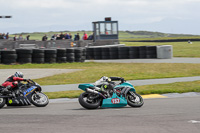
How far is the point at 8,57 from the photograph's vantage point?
25.1 m

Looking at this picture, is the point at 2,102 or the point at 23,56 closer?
the point at 2,102

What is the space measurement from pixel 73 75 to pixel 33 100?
27.3ft

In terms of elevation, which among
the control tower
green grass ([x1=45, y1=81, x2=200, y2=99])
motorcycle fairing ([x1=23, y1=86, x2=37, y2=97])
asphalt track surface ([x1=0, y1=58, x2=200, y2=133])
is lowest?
green grass ([x1=45, y1=81, x2=200, y2=99])

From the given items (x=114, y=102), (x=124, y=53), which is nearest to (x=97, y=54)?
(x=124, y=53)

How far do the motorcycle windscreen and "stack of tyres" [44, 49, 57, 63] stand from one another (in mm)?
15635

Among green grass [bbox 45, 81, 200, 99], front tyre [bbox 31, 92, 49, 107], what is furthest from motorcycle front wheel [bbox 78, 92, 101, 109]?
green grass [bbox 45, 81, 200, 99]

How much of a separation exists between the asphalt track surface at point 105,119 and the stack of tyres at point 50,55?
14.4m

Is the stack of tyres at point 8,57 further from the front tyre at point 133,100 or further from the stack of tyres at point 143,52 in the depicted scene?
the front tyre at point 133,100

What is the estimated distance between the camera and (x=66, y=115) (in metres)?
9.62

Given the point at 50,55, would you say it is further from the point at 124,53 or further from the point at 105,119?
the point at 105,119

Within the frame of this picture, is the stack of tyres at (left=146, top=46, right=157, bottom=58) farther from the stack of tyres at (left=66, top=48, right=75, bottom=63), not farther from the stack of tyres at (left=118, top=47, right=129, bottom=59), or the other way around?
the stack of tyres at (left=66, top=48, right=75, bottom=63)

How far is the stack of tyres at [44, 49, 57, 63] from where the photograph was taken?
1024 inches

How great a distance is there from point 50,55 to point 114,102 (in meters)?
15.8

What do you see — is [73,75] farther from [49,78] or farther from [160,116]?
[160,116]
